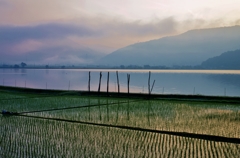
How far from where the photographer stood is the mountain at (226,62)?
178488 mm

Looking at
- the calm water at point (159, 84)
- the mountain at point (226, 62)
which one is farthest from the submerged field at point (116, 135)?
the mountain at point (226, 62)

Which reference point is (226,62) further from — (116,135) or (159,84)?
(116,135)

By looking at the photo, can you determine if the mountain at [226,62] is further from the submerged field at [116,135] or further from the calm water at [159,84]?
the submerged field at [116,135]

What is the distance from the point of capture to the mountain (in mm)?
178488

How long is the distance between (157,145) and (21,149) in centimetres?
360

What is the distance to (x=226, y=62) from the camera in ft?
606

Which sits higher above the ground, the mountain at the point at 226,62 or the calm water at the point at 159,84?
the mountain at the point at 226,62

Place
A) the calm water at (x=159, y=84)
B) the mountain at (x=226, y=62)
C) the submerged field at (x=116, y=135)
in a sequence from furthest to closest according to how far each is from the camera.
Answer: the mountain at (x=226, y=62)
the calm water at (x=159, y=84)
the submerged field at (x=116, y=135)

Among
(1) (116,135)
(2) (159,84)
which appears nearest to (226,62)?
(2) (159,84)

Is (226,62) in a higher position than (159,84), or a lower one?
higher

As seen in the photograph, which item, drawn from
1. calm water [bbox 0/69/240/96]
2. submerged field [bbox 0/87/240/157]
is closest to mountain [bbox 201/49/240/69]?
calm water [bbox 0/69/240/96]

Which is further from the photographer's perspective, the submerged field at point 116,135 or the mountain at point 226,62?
the mountain at point 226,62

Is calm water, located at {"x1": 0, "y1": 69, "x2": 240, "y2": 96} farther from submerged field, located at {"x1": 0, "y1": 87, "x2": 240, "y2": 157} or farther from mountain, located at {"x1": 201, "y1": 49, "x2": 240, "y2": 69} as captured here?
mountain, located at {"x1": 201, "y1": 49, "x2": 240, "y2": 69}

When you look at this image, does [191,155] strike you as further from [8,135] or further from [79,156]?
[8,135]
